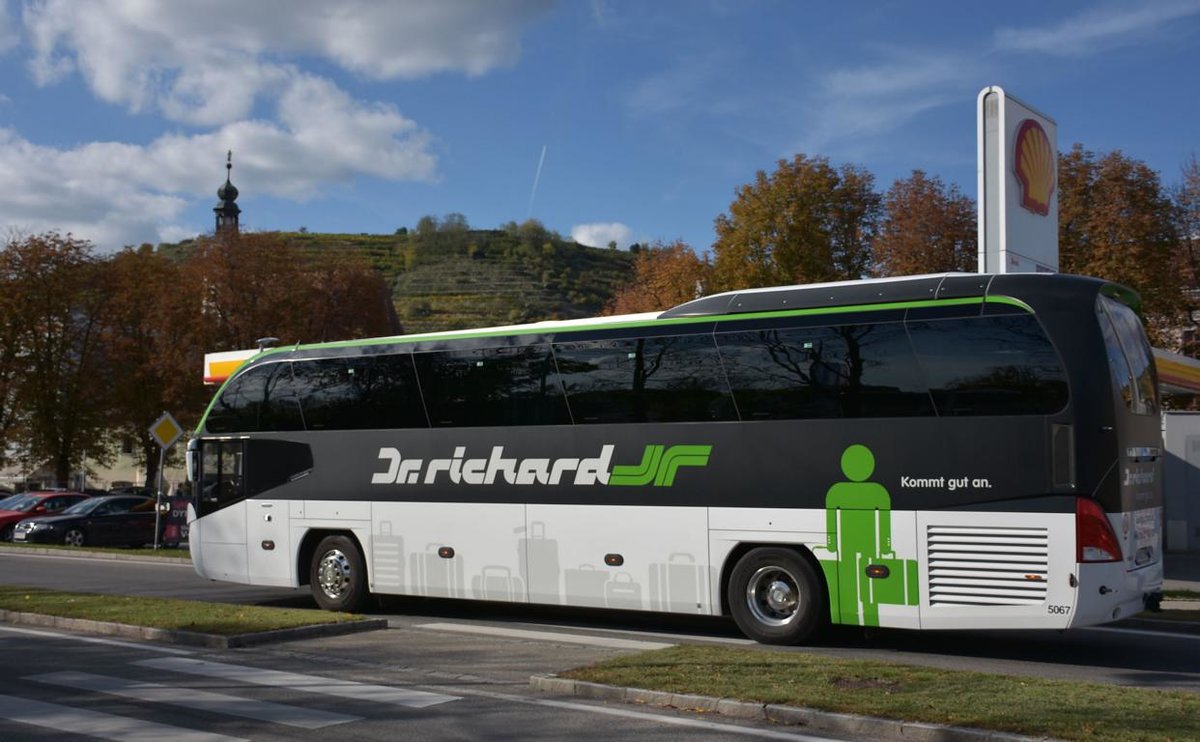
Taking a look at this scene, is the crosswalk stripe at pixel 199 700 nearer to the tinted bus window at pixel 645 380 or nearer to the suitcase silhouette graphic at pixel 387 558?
the suitcase silhouette graphic at pixel 387 558

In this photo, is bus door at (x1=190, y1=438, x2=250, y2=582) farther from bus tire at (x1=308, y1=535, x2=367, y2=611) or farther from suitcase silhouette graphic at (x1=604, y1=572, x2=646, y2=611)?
suitcase silhouette graphic at (x1=604, y1=572, x2=646, y2=611)

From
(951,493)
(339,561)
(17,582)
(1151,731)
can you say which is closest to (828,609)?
(951,493)

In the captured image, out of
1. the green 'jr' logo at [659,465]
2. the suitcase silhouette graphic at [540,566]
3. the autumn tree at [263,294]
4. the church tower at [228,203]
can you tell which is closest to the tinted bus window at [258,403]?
the suitcase silhouette graphic at [540,566]

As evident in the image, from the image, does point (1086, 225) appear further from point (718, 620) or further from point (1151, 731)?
point (1151, 731)

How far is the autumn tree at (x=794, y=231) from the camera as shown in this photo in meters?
41.1

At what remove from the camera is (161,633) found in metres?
12.5

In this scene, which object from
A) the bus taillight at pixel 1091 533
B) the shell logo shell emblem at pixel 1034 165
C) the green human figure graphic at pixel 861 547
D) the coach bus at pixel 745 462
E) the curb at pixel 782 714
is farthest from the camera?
the shell logo shell emblem at pixel 1034 165

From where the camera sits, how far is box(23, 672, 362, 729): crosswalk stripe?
846 centimetres

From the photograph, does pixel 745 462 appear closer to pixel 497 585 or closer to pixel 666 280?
pixel 497 585

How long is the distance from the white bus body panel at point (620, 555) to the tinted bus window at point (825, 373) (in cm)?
149

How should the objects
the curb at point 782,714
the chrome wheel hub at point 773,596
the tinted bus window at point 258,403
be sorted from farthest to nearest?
the tinted bus window at point 258,403 → the chrome wheel hub at point 773,596 → the curb at point 782,714

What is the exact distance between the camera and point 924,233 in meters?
42.4

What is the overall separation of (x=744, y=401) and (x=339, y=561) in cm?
630

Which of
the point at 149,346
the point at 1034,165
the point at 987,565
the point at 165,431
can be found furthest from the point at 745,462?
the point at 149,346
